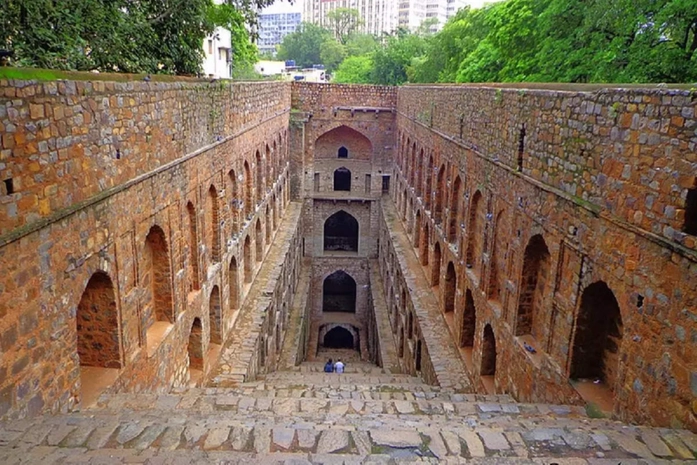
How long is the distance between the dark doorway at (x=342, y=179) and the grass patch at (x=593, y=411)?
21565 millimetres

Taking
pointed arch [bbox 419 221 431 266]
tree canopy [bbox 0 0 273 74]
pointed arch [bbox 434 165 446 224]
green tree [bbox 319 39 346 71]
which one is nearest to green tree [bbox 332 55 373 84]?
green tree [bbox 319 39 346 71]

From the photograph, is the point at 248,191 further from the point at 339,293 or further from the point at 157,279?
the point at 339,293

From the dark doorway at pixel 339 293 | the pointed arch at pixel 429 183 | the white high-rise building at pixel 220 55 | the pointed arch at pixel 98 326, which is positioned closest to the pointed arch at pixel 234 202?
the pointed arch at pixel 429 183

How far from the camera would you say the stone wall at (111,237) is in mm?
4934

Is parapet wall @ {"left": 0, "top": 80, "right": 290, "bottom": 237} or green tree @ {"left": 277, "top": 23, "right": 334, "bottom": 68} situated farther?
green tree @ {"left": 277, "top": 23, "right": 334, "bottom": 68}

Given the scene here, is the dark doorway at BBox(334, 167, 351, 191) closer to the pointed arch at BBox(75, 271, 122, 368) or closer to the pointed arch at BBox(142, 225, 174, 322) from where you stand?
the pointed arch at BBox(142, 225, 174, 322)

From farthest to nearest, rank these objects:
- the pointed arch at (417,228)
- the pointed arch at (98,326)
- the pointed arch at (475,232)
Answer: the pointed arch at (417,228) < the pointed arch at (475,232) < the pointed arch at (98,326)

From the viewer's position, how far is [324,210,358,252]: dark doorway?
28055 millimetres

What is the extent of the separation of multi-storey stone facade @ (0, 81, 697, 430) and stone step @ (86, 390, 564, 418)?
0.33 metres

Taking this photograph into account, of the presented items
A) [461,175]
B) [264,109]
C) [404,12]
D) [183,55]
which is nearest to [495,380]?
[461,175]

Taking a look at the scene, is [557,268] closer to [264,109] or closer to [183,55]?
[183,55]

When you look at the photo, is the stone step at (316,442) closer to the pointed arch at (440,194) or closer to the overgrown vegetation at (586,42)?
the overgrown vegetation at (586,42)

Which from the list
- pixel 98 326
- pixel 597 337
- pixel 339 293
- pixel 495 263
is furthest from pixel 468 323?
pixel 339 293

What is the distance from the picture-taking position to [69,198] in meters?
5.70
